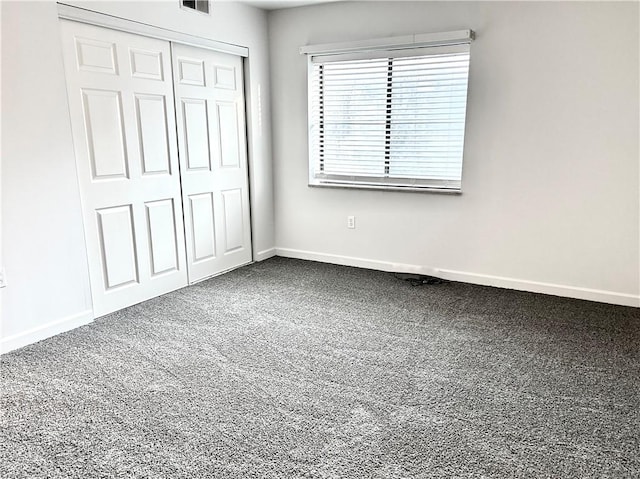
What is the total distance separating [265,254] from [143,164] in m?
1.66

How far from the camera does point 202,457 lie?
1884 mm

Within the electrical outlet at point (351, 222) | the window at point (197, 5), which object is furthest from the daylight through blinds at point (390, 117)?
the window at point (197, 5)

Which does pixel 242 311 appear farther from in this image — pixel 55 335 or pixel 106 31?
pixel 106 31

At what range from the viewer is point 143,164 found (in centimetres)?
348

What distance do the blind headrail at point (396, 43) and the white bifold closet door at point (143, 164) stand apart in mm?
769

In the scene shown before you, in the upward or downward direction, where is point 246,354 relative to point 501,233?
downward

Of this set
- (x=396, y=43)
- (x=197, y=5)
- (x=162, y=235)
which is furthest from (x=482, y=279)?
(x=197, y=5)

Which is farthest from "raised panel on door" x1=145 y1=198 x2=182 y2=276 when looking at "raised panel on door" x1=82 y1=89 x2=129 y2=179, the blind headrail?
the blind headrail

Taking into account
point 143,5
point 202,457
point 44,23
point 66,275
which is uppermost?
point 143,5

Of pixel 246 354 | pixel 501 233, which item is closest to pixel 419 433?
pixel 246 354

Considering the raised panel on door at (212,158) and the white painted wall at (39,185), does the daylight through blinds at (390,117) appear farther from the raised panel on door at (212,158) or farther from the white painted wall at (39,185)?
the white painted wall at (39,185)

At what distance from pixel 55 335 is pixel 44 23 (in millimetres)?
1884

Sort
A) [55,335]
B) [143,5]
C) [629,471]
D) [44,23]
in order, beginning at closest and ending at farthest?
[629,471] < [44,23] < [55,335] < [143,5]

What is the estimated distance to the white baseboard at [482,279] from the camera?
3.50m
